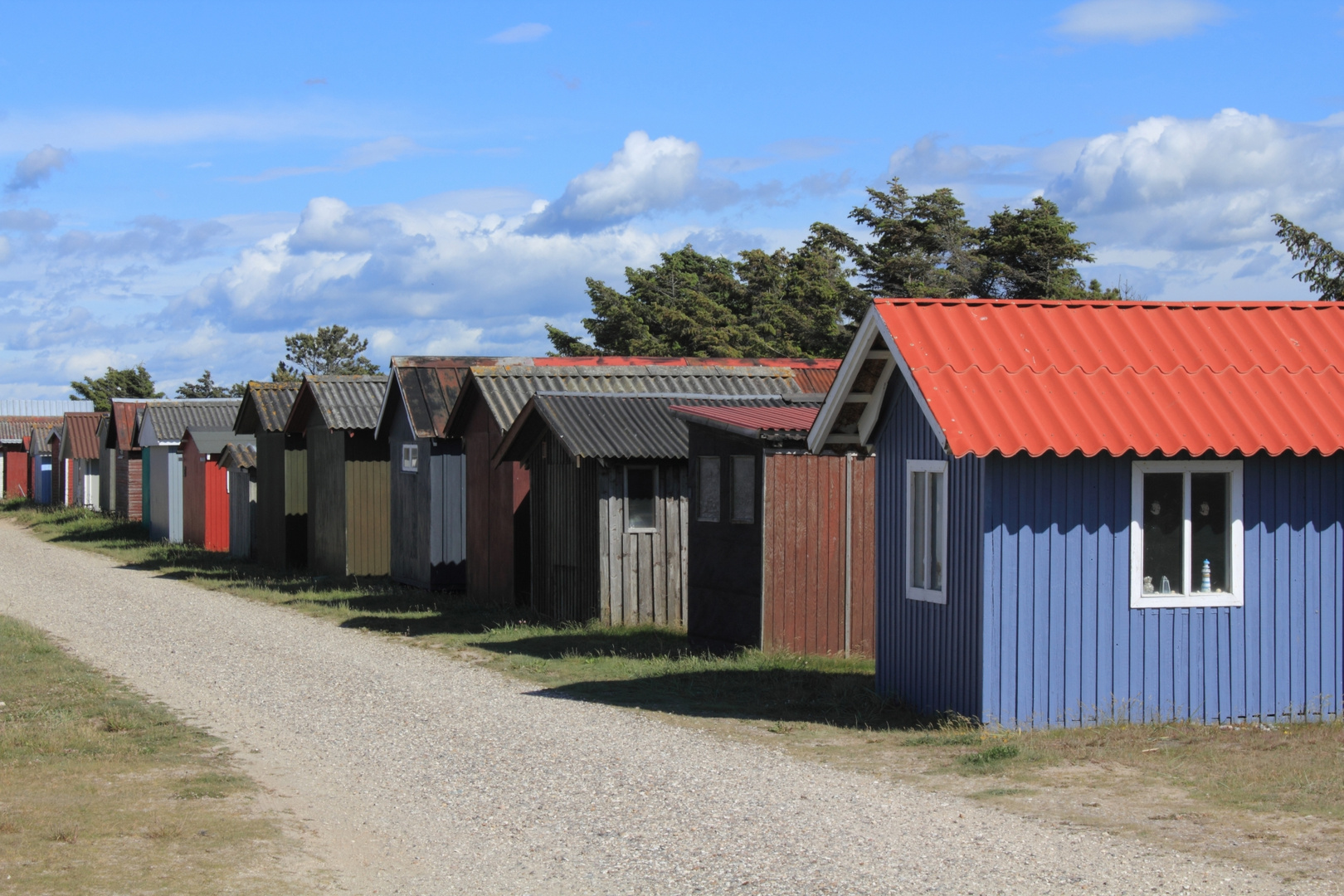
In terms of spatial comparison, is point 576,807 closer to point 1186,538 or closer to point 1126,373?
point 1186,538

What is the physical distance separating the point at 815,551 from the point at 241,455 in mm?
21933

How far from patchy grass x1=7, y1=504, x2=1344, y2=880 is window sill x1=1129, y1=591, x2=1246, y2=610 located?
3.03 ft

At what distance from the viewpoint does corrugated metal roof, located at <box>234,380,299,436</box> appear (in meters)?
30.1

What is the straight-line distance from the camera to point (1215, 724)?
11109 millimetres

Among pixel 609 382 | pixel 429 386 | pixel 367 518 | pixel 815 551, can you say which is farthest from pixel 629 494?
pixel 367 518

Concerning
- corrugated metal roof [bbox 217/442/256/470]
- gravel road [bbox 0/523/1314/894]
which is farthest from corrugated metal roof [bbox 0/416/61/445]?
gravel road [bbox 0/523/1314/894]

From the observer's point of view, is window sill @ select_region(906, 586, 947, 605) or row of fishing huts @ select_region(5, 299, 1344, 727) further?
window sill @ select_region(906, 586, 947, 605)

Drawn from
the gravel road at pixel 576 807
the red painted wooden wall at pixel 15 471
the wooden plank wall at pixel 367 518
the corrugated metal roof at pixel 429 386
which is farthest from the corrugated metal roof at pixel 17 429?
the gravel road at pixel 576 807

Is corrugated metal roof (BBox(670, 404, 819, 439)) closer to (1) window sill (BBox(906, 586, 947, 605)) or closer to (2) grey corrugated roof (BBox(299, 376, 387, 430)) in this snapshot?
(1) window sill (BBox(906, 586, 947, 605))

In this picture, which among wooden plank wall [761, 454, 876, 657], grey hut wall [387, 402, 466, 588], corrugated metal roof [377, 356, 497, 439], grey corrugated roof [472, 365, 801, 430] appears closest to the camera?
wooden plank wall [761, 454, 876, 657]

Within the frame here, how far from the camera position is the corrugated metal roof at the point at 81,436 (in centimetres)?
5362

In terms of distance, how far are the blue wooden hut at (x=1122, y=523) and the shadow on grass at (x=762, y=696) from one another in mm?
672

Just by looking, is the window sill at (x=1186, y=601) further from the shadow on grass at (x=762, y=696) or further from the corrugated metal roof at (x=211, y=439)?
the corrugated metal roof at (x=211, y=439)

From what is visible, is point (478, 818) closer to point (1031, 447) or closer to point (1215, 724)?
point (1031, 447)
